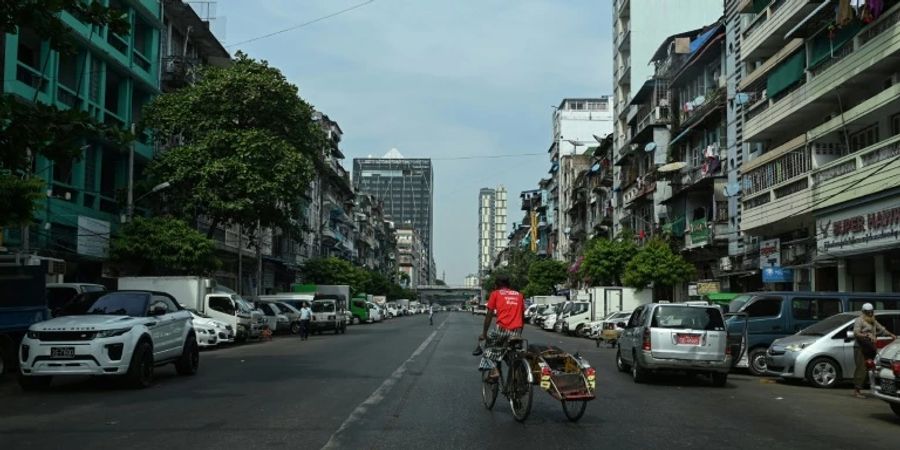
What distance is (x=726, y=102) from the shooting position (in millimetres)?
37500

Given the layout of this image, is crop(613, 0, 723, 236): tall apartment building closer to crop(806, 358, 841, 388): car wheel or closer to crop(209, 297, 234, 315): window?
crop(209, 297, 234, 315): window

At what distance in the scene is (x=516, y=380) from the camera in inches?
404

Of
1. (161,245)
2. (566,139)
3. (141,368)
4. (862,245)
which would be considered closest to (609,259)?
(862,245)

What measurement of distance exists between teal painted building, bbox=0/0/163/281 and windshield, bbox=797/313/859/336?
21796 millimetres

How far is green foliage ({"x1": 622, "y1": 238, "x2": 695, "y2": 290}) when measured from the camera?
1630 inches

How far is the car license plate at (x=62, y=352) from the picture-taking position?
44.1 feet

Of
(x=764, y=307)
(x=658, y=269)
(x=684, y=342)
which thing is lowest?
(x=684, y=342)

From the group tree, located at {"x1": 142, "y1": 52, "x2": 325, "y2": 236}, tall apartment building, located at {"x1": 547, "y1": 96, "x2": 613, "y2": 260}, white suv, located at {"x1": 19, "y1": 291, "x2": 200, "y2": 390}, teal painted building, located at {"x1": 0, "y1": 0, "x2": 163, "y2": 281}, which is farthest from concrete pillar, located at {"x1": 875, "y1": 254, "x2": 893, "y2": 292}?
tall apartment building, located at {"x1": 547, "y1": 96, "x2": 613, "y2": 260}

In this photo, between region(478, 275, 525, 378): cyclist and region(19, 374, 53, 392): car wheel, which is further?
region(19, 374, 53, 392): car wheel

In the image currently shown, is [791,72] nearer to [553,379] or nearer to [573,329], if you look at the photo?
[573,329]

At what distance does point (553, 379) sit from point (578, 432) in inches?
28.7

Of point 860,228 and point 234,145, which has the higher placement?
point 234,145

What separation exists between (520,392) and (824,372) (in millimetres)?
9510

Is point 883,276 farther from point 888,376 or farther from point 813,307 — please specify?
point 888,376
